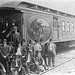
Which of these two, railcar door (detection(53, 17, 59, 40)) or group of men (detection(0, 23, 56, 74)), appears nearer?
group of men (detection(0, 23, 56, 74))

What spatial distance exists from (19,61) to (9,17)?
302 cm

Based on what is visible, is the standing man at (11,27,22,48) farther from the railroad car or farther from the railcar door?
the railcar door

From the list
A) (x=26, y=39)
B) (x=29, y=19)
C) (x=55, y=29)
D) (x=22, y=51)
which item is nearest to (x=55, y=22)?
(x=55, y=29)

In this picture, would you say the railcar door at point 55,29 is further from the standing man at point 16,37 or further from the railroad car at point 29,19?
the standing man at point 16,37

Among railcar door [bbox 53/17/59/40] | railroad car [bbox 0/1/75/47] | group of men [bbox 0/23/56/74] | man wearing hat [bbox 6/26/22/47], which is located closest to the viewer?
group of men [bbox 0/23/56/74]

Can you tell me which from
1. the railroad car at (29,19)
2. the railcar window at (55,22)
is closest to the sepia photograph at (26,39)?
the railroad car at (29,19)

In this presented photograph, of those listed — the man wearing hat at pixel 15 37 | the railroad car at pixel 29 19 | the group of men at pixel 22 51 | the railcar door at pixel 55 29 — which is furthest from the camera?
the railcar door at pixel 55 29

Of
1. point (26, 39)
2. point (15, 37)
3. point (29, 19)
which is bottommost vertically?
point (26, 39)

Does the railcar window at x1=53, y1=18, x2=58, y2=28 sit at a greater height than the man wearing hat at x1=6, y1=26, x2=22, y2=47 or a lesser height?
greater

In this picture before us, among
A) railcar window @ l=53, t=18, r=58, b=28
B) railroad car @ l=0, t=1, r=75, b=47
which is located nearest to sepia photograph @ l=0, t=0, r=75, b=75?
railroad car @ l=0, t=1, r=75, b=47

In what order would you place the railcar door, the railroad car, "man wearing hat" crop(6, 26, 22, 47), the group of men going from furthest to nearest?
the railcar door, the railroad car, "man wearing hat" crop(6, 26, 22, 47), the group of men

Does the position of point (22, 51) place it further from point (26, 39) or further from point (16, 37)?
point (26, 39)

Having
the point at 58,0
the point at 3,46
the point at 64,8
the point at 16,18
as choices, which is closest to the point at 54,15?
the point at 16,18

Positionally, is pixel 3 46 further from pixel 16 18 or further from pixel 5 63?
pixel 16 18
